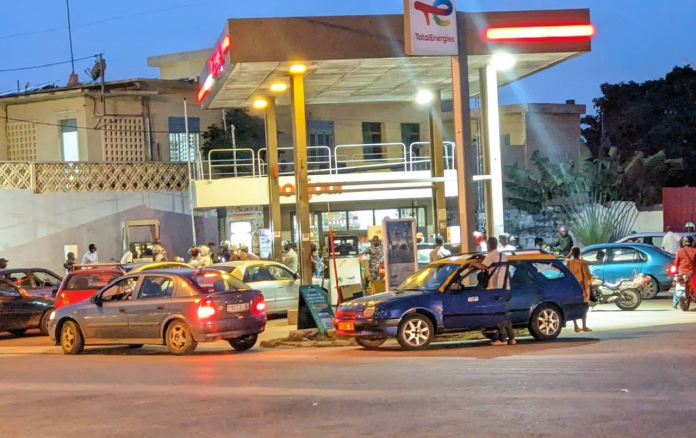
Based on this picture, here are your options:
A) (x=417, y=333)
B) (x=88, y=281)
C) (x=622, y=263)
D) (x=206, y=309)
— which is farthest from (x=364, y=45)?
(x=622, y=263)

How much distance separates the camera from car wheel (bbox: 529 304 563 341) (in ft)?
51.7

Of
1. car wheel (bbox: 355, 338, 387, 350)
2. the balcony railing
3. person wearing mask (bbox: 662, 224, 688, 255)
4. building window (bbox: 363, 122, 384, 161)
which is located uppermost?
building window (bbox: 363, 122, 384, 161)

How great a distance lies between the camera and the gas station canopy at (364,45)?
→ 19500mm

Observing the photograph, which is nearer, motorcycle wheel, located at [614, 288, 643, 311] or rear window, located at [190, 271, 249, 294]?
rear window, located at [190, 271, 249, 294]

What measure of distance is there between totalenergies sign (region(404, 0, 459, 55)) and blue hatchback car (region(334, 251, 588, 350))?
4.09m

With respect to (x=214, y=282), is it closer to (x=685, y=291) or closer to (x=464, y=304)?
(x=464, y=304)

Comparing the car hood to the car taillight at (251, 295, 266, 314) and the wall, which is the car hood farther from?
the wall

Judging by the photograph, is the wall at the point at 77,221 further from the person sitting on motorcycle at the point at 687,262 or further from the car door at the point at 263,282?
the person sitting on motorcycle at the point at 687,262

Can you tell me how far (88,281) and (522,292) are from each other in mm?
9778

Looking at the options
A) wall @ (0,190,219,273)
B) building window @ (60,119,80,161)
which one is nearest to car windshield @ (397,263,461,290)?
wall @ (0,190,219,273)

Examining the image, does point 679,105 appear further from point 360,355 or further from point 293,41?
point 360,355

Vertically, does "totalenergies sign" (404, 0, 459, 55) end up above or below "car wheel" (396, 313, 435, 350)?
above

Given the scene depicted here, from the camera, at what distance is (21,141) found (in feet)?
121

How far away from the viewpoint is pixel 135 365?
14547 mm
